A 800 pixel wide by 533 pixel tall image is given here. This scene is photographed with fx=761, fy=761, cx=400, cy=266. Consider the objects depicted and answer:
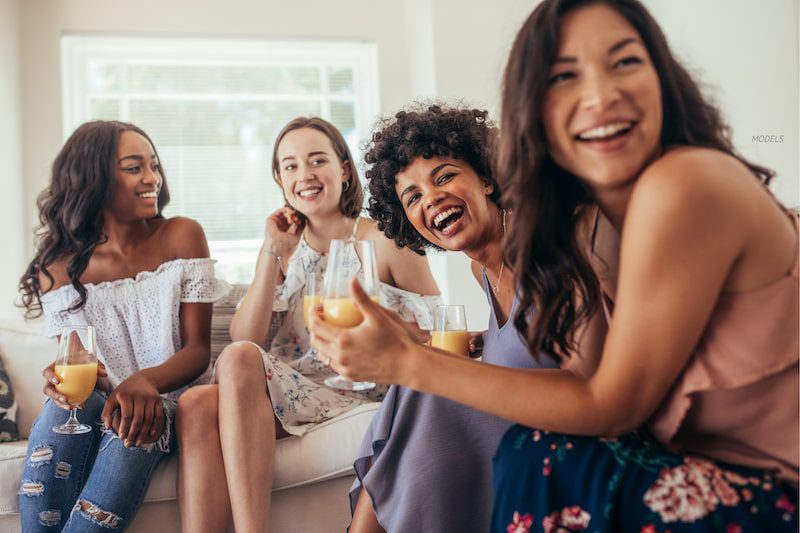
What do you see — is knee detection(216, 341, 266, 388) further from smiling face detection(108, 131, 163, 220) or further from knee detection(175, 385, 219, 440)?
smiling face detection(108, 131, 163, 220)

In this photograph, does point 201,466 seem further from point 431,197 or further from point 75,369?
point 431,197

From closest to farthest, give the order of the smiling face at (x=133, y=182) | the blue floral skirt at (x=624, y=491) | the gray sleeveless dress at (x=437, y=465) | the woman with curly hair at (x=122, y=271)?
the blue floral skirt at (x=624, y=491) → the gray sleeveless dress at (x=437, y=465) → the woman with curly hair at (x=122, y=271) → the smiling face at (x=133, y=182)

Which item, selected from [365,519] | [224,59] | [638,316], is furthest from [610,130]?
[224,59]

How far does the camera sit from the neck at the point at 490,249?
201 centimetres

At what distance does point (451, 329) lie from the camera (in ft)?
6.41

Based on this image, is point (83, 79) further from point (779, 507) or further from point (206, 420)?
point (779, 507)

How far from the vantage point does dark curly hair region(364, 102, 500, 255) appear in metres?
2.05

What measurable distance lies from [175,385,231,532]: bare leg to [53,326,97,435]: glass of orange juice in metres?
0.24

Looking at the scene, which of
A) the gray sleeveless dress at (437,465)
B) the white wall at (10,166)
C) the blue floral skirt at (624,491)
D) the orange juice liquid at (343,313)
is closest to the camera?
the blue floral skirt at (624,491)

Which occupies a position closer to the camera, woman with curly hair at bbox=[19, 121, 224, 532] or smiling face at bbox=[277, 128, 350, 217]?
woman with curly hair at bbox=[19, 121, 224, 532]

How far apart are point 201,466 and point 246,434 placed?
0.14 m

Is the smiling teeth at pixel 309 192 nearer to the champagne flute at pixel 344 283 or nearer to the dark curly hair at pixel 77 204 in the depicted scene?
the dark curly hair at pixel 77 204

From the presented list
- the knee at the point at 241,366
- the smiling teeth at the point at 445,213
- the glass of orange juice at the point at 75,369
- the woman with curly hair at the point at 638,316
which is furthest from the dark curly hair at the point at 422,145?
the glass of orange juice at the point at 75,369

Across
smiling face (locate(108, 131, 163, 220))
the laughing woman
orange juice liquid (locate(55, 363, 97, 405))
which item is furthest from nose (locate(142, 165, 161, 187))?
orange juice liquid (locate(55, 363, 97, 405))
